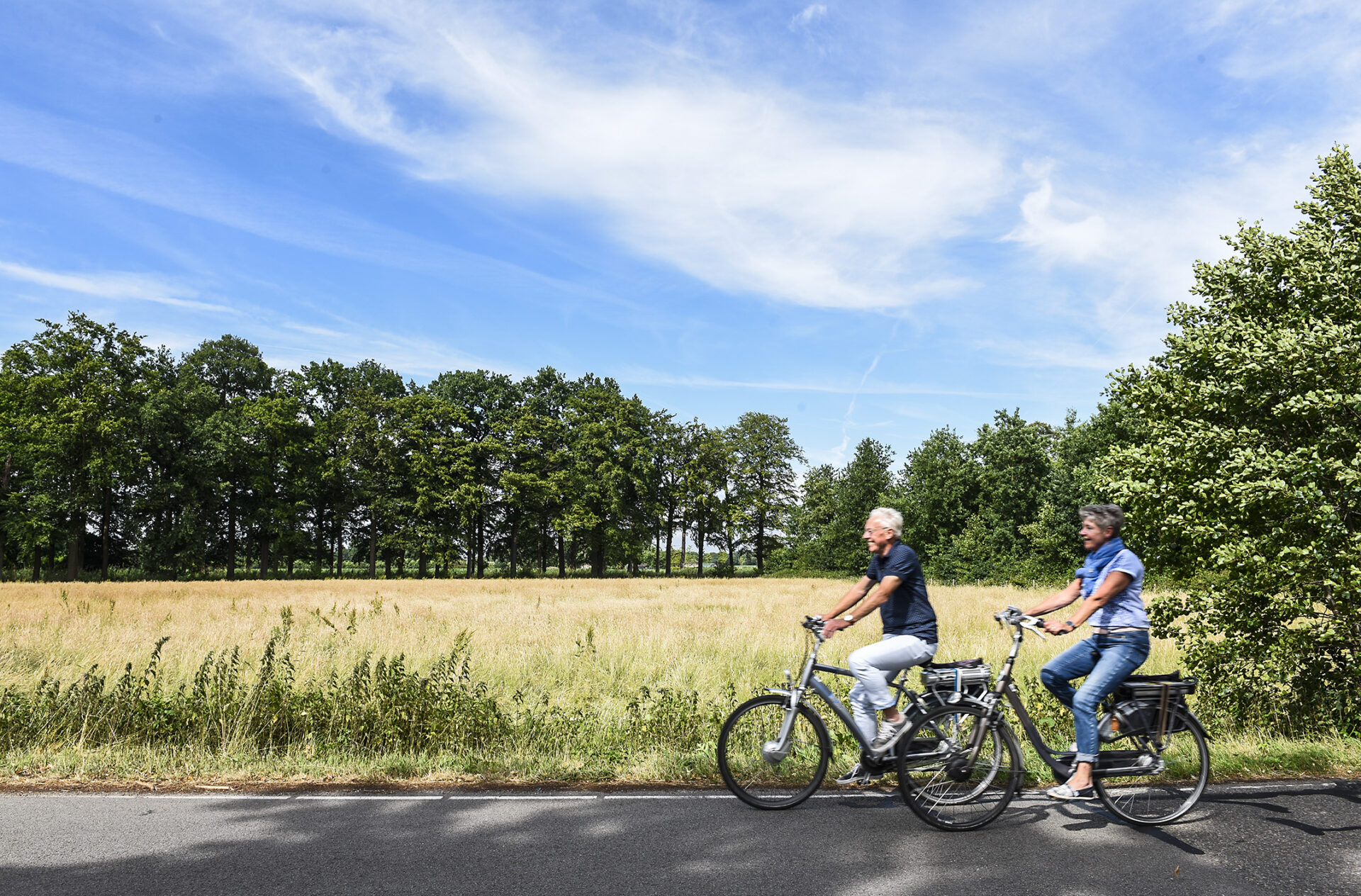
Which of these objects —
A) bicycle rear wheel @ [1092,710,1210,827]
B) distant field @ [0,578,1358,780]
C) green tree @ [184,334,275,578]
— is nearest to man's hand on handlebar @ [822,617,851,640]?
distant field @ [0,578,1358,780]

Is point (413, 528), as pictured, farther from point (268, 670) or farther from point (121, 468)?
point (268, 670)

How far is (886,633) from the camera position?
17.7ft

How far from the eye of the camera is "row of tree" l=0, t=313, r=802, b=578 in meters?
41.8

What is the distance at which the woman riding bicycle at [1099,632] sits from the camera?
485 cm

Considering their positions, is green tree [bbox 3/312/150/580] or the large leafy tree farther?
green tree [bbox 3/312/150/580]

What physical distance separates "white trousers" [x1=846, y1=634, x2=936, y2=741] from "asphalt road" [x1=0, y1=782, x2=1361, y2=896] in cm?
59

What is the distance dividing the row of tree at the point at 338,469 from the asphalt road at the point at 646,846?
146 feet

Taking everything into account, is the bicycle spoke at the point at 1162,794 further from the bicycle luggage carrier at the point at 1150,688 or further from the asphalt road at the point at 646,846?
the bicycle luggage carrier at the point at 1150,688

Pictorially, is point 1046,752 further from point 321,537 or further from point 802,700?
point 321,537

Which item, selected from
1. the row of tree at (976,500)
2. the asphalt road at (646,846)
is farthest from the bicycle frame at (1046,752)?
the row of tree at (976,500)

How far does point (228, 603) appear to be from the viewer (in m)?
21.8

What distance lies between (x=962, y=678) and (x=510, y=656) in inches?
347

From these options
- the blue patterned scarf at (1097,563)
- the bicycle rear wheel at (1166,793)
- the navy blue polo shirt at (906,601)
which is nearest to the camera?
the bicycle rear wheel at (1166,793)

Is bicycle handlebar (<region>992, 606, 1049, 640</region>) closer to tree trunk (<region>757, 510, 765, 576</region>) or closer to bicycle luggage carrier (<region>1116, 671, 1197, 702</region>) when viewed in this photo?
bicycle luggage carrier (<region>1116, 671, 1197, 702</region>)
